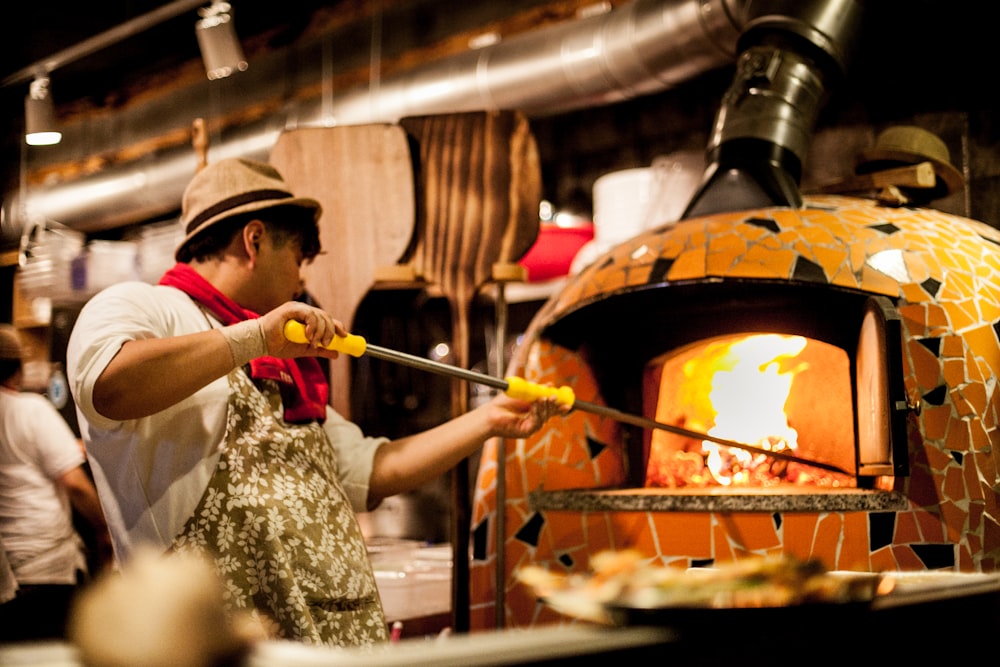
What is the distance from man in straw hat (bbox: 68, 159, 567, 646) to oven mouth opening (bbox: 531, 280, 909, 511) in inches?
30.7

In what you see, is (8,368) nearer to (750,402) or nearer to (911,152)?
(750,402)

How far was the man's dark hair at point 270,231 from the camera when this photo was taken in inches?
97.0

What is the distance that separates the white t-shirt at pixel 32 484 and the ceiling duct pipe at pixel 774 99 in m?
3.01

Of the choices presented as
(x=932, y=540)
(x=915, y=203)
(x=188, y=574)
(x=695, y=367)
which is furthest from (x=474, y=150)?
(x=188, y=574)

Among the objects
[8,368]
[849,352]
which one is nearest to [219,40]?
[8,368]

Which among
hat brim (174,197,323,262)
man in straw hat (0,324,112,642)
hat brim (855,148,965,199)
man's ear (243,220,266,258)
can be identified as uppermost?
hat brim (855,148,965,199)

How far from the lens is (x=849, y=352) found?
3.03m

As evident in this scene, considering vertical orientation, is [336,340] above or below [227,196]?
below

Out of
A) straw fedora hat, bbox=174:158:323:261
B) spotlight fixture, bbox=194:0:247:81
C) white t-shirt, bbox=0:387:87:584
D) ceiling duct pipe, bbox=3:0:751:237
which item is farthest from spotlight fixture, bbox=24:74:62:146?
straw fedora hat, bbox=174:158:323:261

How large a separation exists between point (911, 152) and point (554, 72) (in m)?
1.77

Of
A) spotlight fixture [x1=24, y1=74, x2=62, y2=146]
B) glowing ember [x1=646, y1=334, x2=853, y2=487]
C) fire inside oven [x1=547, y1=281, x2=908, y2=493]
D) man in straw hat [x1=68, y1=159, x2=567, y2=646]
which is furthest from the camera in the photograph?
spotlight fixture [x1=24, y1=74, x2=62, y2=146]

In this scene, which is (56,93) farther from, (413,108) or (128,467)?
(128,467)

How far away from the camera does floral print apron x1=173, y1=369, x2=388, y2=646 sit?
216cm

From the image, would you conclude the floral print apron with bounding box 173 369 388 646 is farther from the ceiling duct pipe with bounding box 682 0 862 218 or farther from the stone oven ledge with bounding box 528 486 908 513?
the ceiling duct pipe with bounding box 682 0 862 218
